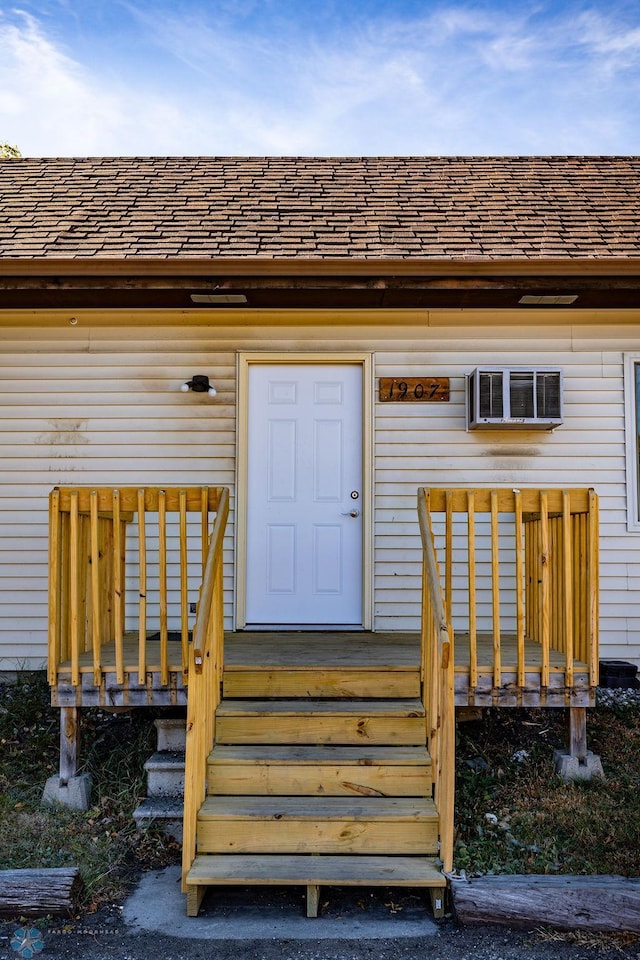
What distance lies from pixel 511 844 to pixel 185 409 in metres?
3.67

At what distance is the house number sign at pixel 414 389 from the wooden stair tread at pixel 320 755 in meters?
2.71

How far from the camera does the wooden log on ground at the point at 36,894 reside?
2918mm

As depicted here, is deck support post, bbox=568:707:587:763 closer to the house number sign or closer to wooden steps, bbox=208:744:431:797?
wooden steps, bbox=208:744:431:797

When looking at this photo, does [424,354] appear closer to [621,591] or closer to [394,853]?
[621,591]

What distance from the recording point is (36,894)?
2926mm

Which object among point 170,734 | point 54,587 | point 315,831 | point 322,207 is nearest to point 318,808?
point 315,831

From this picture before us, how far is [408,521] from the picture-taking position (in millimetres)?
5305

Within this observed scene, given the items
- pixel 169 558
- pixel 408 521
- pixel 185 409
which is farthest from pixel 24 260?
pixel 408 521

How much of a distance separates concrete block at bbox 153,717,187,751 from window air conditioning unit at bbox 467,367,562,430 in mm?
2969

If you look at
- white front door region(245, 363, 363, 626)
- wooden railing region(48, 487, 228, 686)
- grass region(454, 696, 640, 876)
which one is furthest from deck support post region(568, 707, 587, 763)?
wooden railing region(48, 487, 228, 686)

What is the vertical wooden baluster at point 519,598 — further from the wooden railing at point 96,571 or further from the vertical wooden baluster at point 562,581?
the wooden railing at point 96,571

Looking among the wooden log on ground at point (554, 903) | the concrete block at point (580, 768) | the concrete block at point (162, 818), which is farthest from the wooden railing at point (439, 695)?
the concrete block at point (162, 818)

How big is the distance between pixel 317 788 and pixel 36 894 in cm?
131

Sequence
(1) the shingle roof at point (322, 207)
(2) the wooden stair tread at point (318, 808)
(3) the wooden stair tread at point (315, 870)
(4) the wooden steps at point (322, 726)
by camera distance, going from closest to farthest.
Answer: (3) the wooden stair tread at point (315, 870) < (2) the wooden stair tread at point (318, 808) < (4) the wooden steps at point (322, 726) < (1) the shingle roof at point (322, 207)
